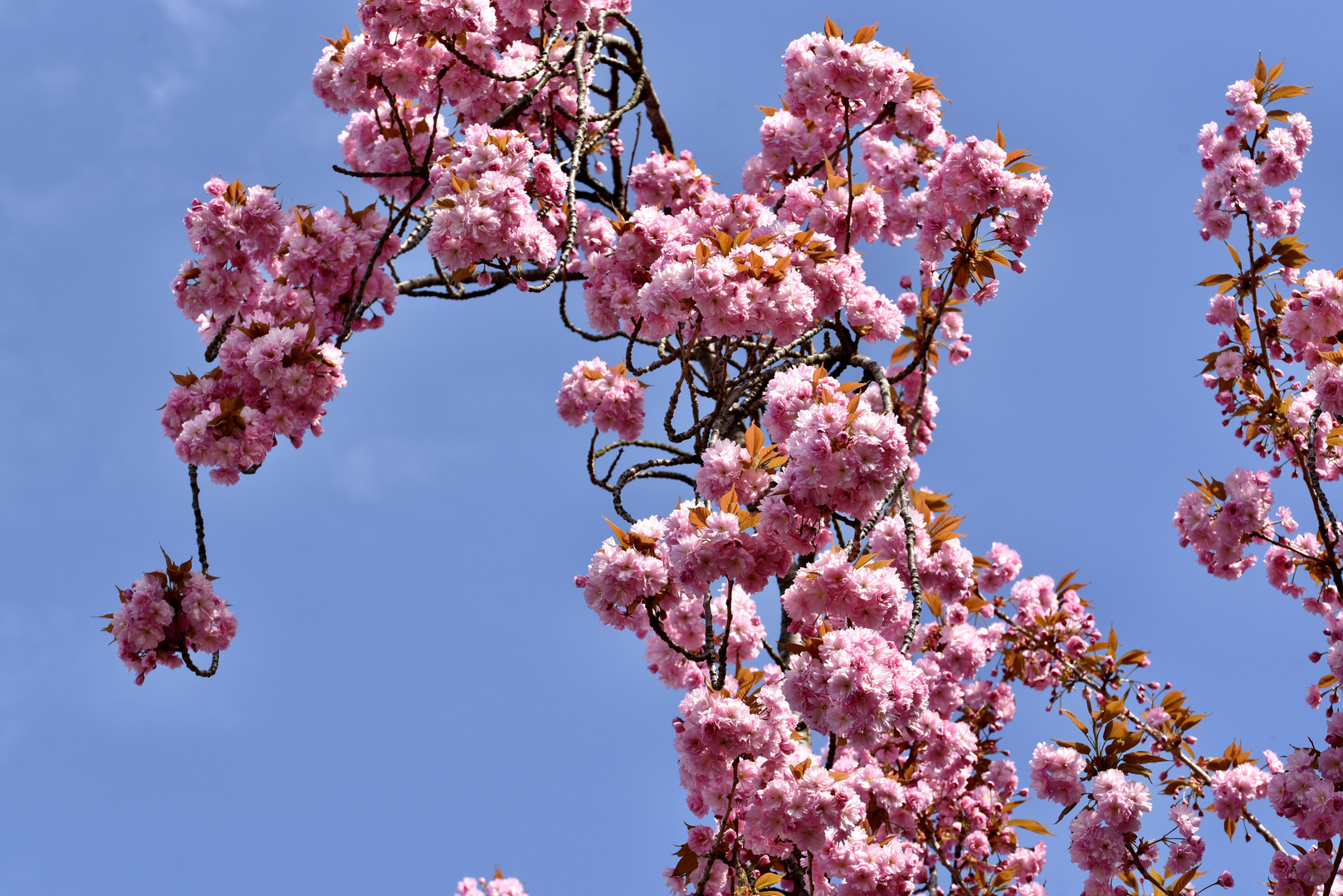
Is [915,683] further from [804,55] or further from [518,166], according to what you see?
[804,55]

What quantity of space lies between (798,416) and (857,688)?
2.92ft

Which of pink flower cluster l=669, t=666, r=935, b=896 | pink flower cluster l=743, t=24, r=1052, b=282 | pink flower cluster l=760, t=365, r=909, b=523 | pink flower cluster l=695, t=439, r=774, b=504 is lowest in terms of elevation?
pink flower cluster l=669, t=666, r=935, b=896

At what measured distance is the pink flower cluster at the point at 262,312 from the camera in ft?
13.0

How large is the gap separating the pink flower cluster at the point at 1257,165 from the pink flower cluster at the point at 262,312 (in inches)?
187

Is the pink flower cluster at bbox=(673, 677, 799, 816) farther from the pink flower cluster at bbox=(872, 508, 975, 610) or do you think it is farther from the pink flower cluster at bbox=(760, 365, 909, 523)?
the pink flower cluster at bbox=(872, 508, 975, 610)

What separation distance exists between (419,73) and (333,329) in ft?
4.98

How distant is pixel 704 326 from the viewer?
3.64 m

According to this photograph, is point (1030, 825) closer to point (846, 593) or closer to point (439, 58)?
point (846, 593)

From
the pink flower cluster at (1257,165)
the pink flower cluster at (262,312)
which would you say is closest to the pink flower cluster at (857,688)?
the pink flower cluster at (262,312)

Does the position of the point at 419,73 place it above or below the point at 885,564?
above

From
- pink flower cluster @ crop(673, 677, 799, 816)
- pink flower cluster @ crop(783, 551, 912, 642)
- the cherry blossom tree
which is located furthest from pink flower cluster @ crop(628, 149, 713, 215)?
pink flower cluster @ crop(673, 677, 799, 816)

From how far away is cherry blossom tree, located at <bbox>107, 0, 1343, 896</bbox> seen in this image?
3119mm

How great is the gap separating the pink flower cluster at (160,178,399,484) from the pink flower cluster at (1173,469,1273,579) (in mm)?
4548

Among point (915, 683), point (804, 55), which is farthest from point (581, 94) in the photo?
point (915, 683)
